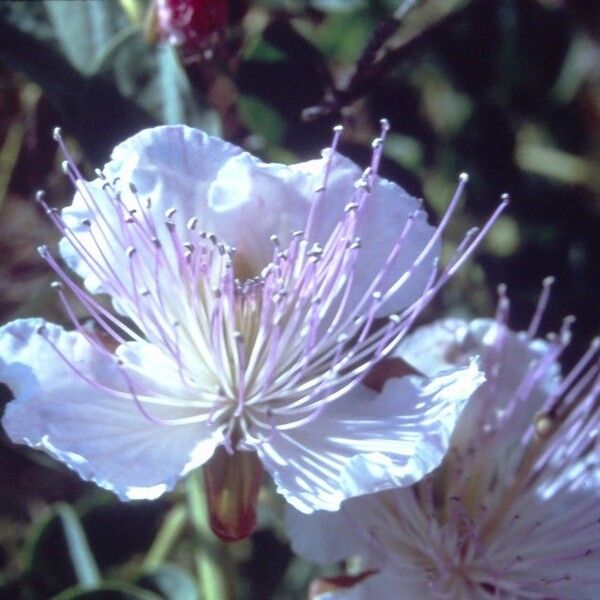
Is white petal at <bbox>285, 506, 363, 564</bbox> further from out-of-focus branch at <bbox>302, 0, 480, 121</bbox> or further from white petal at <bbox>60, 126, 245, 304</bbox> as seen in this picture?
out-of-focus branch at <bbox>302, 0, 480, 121</bbox>

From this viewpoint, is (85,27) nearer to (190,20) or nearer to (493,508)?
(190,20)

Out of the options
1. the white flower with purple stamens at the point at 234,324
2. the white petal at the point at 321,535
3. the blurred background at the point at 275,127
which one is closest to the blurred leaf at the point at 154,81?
the blurred background at the point at 275,127

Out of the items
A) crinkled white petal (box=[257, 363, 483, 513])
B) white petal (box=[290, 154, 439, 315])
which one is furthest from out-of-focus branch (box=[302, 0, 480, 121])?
crinkled white petal (box=[257, 363, 483, 513])

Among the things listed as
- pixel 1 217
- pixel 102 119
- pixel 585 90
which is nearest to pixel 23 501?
pixel 1 217

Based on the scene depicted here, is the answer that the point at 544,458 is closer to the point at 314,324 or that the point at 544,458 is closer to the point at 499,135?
the point at 314,324

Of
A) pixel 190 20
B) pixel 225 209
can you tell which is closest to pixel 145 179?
pixel 225 209

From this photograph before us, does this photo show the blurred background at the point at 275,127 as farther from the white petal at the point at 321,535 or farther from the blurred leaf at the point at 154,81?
the white petal at the point at 321,535
